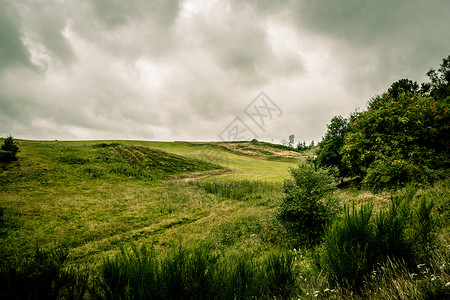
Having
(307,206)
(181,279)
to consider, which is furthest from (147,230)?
(181,279)

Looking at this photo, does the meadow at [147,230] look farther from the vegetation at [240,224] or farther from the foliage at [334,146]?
the foliage at [334,146]

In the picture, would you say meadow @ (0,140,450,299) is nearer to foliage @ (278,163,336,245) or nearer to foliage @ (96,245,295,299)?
foliage @ (96,245,295,299)

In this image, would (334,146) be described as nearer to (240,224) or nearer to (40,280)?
(240,224)

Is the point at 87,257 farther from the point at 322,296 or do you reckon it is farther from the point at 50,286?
the point at 322,296

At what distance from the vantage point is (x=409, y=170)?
1194cm

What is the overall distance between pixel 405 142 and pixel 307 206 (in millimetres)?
11847

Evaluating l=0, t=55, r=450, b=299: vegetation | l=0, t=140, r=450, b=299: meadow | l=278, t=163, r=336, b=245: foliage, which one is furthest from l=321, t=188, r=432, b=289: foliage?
l=278, t=163, r=336, b=245: foliage

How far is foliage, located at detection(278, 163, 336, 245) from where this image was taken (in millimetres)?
8266

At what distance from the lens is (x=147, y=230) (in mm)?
11562

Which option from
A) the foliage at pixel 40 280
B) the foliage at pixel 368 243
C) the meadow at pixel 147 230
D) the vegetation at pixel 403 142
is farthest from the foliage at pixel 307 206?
the foliage at pixel 40 280

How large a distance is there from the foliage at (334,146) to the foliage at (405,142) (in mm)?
3859

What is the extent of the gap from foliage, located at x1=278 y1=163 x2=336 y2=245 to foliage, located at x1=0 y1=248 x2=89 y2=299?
26.6 ft

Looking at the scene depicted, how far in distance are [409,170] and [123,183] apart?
84.4 ft

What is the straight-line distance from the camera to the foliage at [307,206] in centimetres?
827
